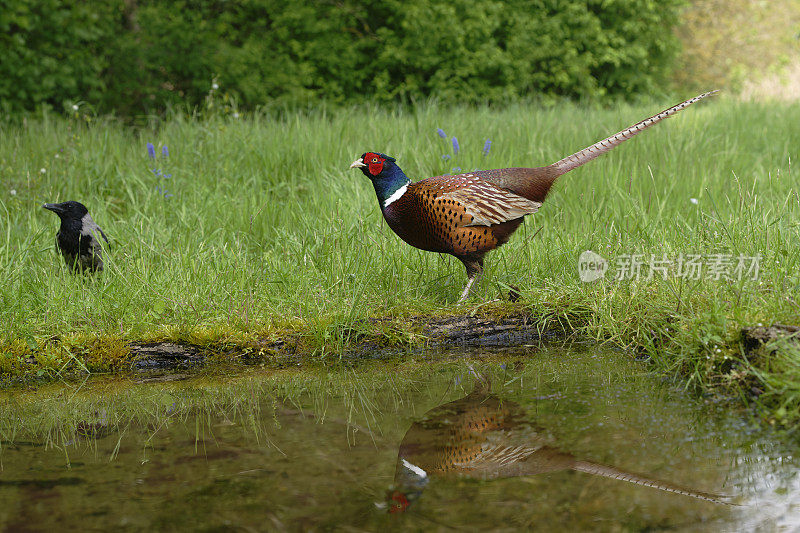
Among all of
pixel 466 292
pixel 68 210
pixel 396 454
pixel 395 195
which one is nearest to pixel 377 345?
pixel 466 292

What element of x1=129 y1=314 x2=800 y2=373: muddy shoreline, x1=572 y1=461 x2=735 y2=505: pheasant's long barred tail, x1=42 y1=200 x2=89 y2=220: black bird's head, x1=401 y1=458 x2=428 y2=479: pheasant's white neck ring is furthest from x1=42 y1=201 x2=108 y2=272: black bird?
x1=572 y1=461 x2=735 y2=505: pheasant's long barred tail

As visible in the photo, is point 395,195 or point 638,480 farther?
point 395,195

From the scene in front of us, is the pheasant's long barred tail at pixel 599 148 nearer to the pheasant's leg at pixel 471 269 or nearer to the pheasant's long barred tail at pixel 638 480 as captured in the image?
the pheasant's leg at pixel 471 269

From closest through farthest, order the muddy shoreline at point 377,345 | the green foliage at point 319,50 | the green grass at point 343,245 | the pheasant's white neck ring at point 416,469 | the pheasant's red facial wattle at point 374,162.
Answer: the pheasant's white neck ring at point 416,469
the green grass at point 343,245
the muddy shoreline at point 377,345
the pheasant's red facial wattle at point 374,162
the green foliage at point 319,50

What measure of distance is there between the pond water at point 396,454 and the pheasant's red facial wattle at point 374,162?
104cm

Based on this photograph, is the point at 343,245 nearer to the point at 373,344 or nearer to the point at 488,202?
the point at 373,344

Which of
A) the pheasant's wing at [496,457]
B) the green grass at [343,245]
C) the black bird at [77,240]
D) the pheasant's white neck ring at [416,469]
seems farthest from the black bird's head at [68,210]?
the pheasant's wing at [496,457]

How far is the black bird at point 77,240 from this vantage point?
465 centimetres

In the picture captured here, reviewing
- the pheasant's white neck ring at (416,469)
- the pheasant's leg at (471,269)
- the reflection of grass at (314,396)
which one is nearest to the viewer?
the pheasant's white neck ring at (416,469)

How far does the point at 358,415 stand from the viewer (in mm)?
3137

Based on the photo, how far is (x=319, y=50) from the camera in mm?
13430

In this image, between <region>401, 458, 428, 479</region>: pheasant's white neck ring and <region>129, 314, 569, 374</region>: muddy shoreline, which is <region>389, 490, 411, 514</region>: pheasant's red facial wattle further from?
<region>129, 314, 569, 374</region>: muddy shoreline

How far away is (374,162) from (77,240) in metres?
1.95

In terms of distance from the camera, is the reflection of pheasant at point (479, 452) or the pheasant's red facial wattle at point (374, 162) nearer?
the reflection of pheasant at point (479, 452)
